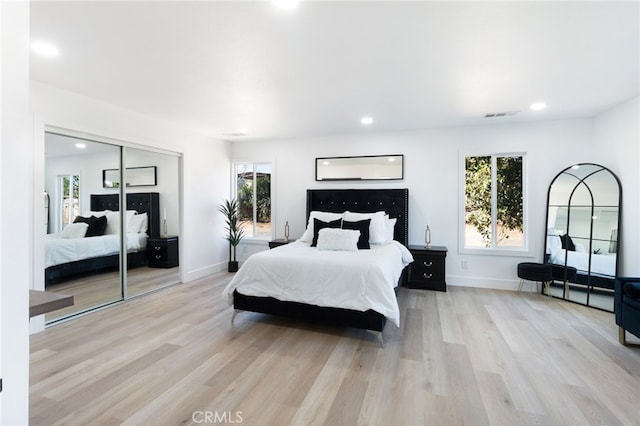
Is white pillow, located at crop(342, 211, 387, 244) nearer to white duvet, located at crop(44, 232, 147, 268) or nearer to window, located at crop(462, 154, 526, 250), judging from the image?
window, located at crop(462, 154, 526, 250)

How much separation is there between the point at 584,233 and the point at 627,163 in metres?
0.96

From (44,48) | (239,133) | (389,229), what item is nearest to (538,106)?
(389,229)

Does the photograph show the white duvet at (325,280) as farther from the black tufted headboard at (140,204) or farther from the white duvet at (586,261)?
the white duvet at (586,261)

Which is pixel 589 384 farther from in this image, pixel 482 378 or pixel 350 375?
pixel 350 375

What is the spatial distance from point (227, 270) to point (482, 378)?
15.1ft

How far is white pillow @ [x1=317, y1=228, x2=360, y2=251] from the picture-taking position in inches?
150

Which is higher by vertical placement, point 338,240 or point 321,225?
point 321,225

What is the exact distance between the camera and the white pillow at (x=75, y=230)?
11.3 feet

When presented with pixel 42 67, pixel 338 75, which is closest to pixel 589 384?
pixel 338 75

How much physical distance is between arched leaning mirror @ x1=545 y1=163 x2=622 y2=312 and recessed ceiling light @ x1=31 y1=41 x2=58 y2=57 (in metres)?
5.79

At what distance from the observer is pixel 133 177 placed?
4.09m

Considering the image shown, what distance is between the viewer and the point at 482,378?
2230mm

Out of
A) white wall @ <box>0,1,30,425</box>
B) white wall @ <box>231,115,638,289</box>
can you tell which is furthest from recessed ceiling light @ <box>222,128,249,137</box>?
white wall @ <box>0,1,30,425</box>

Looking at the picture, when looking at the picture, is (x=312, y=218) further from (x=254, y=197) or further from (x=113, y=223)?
(x=113, y=223)
